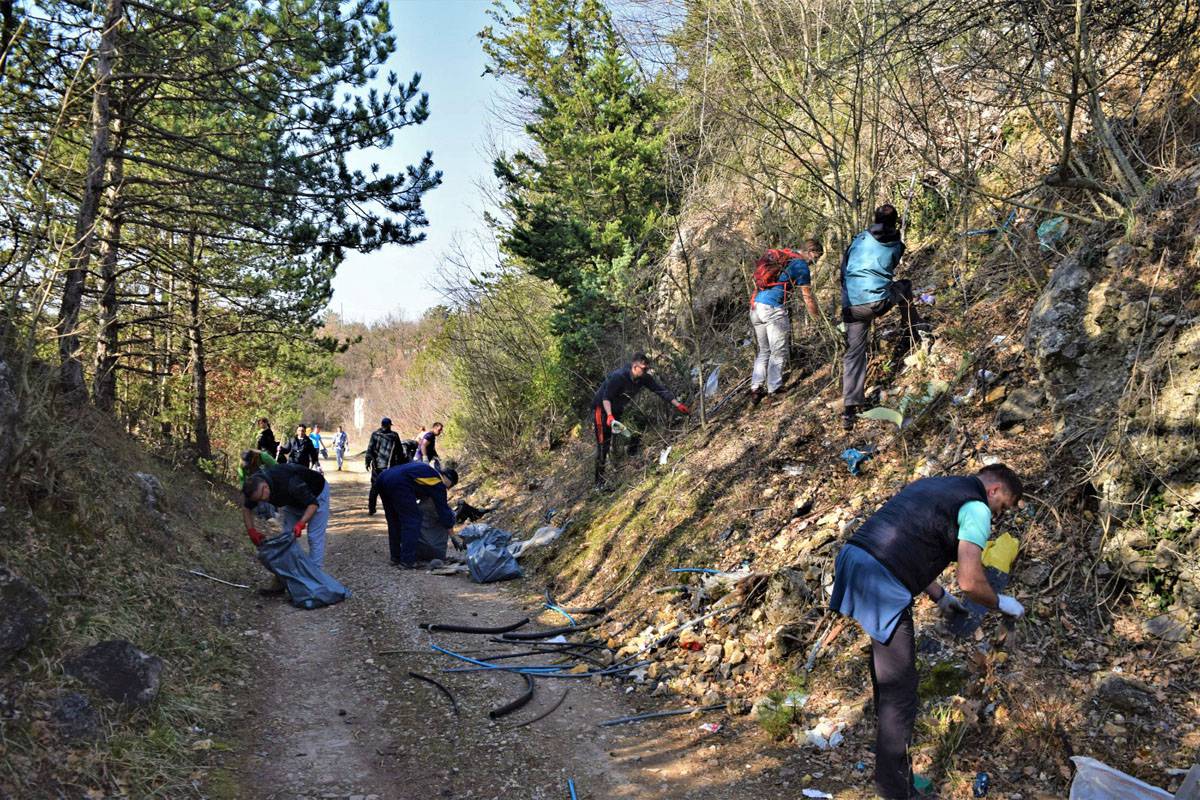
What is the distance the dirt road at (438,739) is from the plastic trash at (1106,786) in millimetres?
1338

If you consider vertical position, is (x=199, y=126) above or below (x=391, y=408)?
above

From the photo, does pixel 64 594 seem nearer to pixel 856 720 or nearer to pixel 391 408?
pixel 856 720

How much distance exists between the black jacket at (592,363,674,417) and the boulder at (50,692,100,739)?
22.9 ft

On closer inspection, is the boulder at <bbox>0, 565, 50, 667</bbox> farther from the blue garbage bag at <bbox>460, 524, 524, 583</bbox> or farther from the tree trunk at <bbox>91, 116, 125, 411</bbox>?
the tree trunk at <bbox>91, 116, 125, 411</bbox>

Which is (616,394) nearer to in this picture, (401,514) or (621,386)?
(621,386)

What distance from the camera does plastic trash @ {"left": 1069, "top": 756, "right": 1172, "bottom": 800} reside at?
3.10 meters

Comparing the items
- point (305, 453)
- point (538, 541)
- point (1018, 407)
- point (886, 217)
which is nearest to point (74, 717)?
point (1018, 407)

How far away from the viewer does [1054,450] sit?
5.10 metres

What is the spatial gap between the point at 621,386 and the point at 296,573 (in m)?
4.64

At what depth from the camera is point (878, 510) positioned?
4.05 meters

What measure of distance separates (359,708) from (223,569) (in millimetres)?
3928

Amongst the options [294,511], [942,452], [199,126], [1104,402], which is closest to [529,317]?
[199,126]

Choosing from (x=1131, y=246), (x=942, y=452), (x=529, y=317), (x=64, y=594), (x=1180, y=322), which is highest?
(x=529, y=317)

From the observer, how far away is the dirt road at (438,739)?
13.7ft
